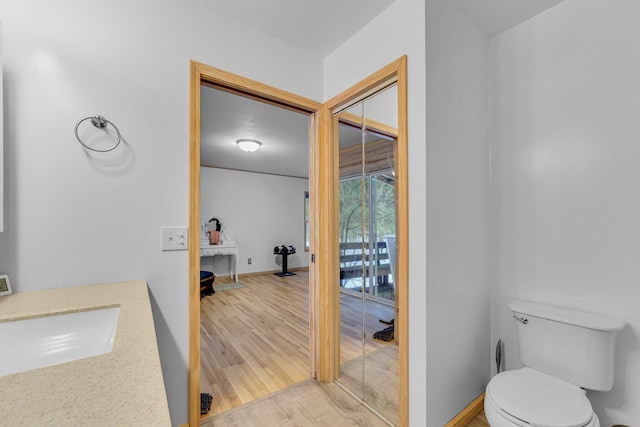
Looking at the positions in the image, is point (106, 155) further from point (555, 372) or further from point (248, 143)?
point (248, 143)

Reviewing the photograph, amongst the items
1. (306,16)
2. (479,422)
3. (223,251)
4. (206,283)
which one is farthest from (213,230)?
(479,422)

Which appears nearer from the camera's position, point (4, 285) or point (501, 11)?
point (4, 285)

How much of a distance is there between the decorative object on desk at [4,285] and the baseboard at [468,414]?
2.18m

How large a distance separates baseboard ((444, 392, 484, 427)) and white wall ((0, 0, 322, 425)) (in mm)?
1519

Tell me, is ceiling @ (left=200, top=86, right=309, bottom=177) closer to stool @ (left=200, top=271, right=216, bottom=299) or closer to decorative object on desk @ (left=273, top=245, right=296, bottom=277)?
decorative object on desk @ (left=273, top=245, right=296, bottom=277)

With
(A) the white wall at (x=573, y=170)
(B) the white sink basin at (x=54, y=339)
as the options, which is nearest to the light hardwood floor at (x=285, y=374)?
(A) the white wall at (x=573, y=170)

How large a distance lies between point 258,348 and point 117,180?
1957 mm

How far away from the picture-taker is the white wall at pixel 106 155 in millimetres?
1163

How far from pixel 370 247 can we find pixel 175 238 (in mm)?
1257

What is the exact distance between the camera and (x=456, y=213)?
1.58 meters

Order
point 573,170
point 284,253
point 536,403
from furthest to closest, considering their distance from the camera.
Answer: point 284,253 → point 573,170 → point 536,403

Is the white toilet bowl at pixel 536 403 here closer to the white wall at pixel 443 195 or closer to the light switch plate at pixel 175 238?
the white wall at pixel 443 195

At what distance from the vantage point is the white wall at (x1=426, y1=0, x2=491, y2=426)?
1.42 metres

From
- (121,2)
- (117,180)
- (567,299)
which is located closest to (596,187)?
(567,299)
